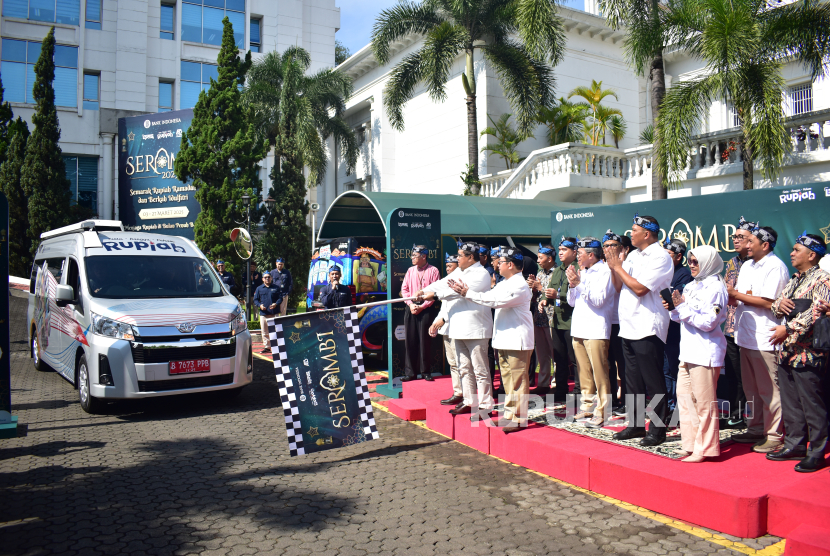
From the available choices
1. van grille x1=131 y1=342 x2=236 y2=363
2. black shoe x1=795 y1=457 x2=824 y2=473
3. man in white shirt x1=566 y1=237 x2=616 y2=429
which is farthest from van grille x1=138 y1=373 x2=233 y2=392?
black shoe x1=795 y1=457 x2=824 y2=473

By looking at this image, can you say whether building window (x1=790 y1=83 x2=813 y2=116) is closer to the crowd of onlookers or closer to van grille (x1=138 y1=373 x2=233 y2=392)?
the crowd of onlookers

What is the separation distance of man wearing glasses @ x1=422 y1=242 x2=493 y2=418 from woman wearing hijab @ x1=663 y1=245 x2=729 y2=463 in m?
2.07

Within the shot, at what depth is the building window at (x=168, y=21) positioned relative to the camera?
3391 cm

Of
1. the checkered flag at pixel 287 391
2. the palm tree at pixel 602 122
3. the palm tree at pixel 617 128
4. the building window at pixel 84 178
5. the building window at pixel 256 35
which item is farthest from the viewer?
the building window at pixel 256 35

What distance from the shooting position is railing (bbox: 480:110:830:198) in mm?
12578

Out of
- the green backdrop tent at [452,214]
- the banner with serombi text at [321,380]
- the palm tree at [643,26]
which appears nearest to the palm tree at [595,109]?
the palm tree at [643,26]

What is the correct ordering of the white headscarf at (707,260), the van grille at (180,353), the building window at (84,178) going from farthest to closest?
the building window at (84,178) → the van grille at (180,353) → the white headscarf at (707,260)

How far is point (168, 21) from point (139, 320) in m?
32.2

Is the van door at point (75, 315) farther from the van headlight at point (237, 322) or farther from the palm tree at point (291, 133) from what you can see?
→ the palm tree at point (291, 133)

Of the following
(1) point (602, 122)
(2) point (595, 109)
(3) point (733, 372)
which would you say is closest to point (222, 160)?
(2) point (595, 109)

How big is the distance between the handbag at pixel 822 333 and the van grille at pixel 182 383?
6.35 metres

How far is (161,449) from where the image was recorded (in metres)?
6.34

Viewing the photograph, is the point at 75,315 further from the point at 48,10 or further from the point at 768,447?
the point at 48,10

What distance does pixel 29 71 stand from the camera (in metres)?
31.4
